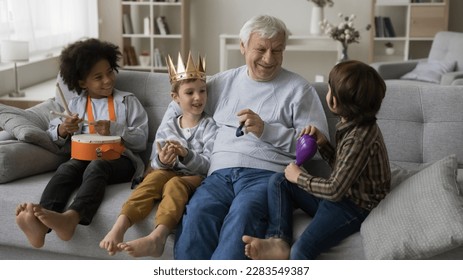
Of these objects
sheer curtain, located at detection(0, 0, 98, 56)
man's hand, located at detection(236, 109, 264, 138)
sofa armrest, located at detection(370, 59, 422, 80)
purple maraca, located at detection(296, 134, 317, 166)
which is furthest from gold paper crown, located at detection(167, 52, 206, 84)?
sofa armrest, located at detection(370, 59, 422, 80)

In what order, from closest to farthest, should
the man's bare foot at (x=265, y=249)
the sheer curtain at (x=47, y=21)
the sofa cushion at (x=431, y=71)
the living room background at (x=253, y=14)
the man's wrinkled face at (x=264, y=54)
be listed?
the man's bare foot at (x=265, y=249) → the man's wrinkled face at (x=264, y=54) → the sheer curtain at (x=47, y=21) → the sofa cushion at (x=431, y=71) → the living room background at (x=253, y=14)

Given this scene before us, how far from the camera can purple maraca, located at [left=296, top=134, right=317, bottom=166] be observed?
2199mm

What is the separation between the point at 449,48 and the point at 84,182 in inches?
163

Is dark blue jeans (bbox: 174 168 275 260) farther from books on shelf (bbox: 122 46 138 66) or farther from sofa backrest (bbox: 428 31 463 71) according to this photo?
books on shelf (bbox: 122 46 138 66)

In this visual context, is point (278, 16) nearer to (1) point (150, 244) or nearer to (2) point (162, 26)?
(2) point (162, 26)

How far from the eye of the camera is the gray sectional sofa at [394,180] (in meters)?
1.89

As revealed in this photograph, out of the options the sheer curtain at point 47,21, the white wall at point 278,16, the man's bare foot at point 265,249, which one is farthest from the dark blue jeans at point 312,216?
the white wall at point 278,16

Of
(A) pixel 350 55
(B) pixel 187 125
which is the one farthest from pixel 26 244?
(A) pixel 350 55

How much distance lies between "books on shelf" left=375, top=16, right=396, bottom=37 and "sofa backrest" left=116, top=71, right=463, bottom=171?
4187mm

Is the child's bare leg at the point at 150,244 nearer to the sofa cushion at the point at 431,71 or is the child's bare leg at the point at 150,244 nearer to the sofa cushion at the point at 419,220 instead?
the sofa cushion at the point at 419,220

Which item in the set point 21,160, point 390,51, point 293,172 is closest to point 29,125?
point 21,160

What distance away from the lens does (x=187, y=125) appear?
8.48 ft

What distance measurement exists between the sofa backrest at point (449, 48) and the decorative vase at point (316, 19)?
4.66 feet

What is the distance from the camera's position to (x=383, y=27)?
21.7 feet
